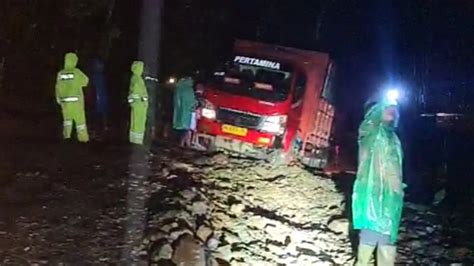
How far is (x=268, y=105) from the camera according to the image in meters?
13.8

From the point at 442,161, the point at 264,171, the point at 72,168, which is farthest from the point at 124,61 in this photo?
the point at 72,168

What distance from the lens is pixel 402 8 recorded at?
4009 cm

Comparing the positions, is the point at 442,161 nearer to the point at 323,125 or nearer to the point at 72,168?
the point at 323,125

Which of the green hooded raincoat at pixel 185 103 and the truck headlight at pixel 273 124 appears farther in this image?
the green hooded raincoat at pixel 185 103

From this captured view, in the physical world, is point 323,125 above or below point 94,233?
above

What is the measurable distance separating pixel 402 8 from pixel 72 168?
3197cm

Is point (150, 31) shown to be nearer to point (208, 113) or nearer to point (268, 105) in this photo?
point (208, 113)

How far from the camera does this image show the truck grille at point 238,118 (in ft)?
45.2

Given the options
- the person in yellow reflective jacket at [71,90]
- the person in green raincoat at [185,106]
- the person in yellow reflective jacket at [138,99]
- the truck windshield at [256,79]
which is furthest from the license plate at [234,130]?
the person in yellow reflective jacket at [71,90]

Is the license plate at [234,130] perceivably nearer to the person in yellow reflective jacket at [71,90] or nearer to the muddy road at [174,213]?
the muddy road at [174,213]

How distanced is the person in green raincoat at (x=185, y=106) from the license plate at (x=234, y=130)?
0.84 meters

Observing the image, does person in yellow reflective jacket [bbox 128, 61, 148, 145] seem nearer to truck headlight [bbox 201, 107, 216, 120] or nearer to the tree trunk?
truck headlight [bbox 201, 107, 216, 120]

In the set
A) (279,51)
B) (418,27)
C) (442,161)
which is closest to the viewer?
(279,51)

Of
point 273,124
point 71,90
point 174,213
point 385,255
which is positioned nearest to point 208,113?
point 273,124
